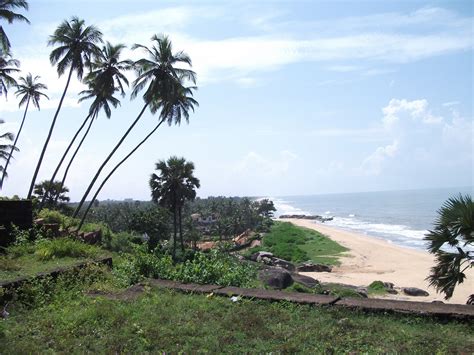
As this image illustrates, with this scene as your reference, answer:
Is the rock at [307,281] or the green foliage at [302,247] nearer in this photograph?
the rock at [307,281]

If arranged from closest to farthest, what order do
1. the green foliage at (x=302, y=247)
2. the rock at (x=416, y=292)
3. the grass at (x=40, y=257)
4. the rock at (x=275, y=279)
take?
1. the grass at (x=40, y=257)
2. the rock at (x=275, y=279)
3. the rock at (x=416, y=292)
4. the green foliage at (x=302, y=247)

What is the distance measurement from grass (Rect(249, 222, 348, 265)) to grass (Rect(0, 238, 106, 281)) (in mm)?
33568

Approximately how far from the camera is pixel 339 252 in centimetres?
4578

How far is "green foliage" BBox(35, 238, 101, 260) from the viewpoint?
8.21 m

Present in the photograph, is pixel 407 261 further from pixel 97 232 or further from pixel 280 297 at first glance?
pixel 280 297

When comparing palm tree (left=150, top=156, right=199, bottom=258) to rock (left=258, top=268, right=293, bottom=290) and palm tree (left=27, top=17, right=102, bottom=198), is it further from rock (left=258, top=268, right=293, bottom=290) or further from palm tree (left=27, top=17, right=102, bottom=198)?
rock (left=258, top=268, right=293, bottom=290)

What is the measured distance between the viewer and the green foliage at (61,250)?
8211 mm

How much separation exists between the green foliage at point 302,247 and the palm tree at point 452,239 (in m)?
33.5

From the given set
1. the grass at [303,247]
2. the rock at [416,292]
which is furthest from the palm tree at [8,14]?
the grass at [303,247]

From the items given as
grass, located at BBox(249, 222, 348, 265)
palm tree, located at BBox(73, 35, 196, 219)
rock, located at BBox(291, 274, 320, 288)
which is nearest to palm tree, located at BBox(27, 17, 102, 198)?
palm tree, located at BBox(73, 35, 196, 219)

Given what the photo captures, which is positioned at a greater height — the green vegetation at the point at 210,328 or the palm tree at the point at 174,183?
the palm tree at the point at 174,183

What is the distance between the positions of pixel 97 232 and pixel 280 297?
12.9m

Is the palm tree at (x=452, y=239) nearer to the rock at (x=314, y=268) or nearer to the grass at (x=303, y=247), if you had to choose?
the rock at (x=314, y=268)

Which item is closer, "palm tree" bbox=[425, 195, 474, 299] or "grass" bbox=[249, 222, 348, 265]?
"palm tree" bbox=[425, 195, 474, 299]
